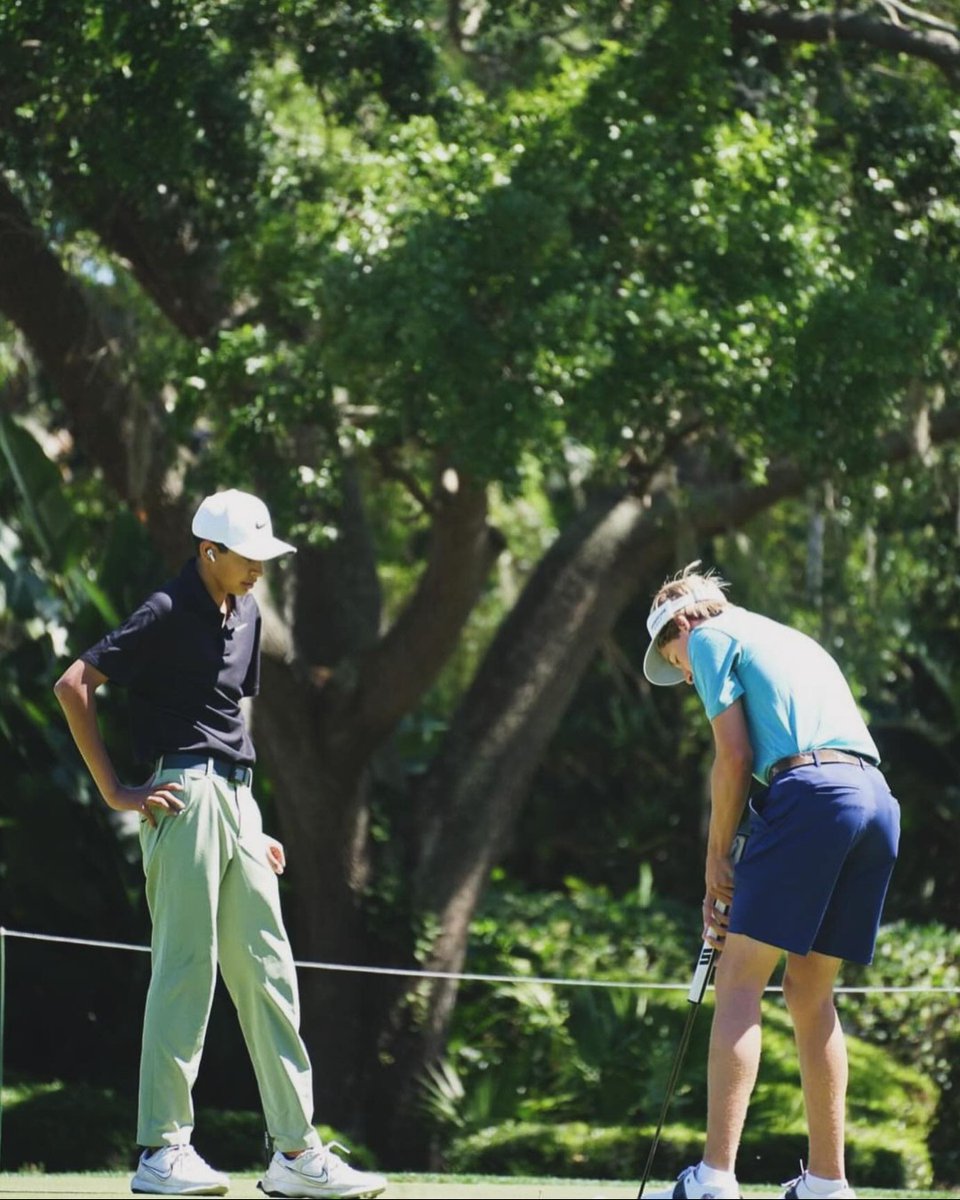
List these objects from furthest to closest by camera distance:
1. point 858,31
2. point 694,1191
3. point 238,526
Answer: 1. point 858,31
2. point 238,526
3. point 694,1191

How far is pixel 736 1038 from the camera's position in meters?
4.75

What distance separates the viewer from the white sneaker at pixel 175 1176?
16.2ft

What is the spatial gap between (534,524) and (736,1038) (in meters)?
11.3

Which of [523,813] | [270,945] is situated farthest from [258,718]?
[523,813]

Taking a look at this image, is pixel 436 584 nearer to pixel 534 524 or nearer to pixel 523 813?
pixel 534 524

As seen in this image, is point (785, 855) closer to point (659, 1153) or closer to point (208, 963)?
point (208, 963)

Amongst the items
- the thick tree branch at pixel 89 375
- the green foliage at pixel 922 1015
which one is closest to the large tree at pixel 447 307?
the thick tree branch at pixel 89 375

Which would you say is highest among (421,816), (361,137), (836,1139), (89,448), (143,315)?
(361,137)

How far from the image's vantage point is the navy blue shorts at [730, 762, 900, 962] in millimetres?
4777

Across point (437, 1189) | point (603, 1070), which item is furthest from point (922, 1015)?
point (437, 1189)

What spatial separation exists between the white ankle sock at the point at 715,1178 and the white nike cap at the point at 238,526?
2.07 metres

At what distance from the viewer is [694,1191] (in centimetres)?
466

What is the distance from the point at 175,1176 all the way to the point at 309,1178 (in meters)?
0.38

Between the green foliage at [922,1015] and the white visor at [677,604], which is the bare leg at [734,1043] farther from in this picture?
the green foliage at [922,1015]
